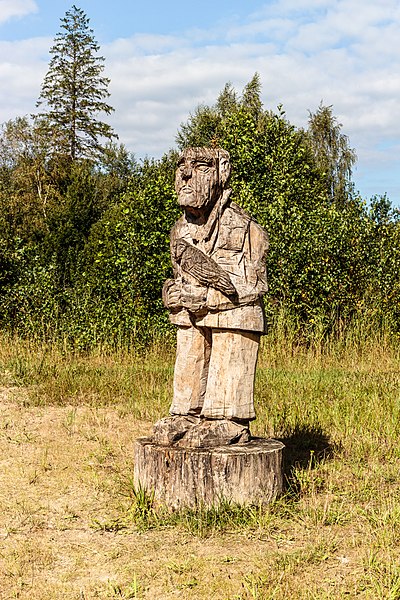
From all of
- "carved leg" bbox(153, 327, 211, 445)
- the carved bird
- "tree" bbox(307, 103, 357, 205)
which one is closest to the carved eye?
the carved bird

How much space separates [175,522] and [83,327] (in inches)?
306

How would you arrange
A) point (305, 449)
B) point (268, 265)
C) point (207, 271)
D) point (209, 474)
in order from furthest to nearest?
point (268, 265) < point (305, 449) < point (207, 271) < point (209, 474)

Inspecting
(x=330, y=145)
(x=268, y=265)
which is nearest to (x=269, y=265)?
(x=268, y=265)

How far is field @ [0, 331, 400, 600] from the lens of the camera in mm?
4668

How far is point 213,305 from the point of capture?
564cm

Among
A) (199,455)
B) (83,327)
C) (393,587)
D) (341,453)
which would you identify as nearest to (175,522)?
(199,455)

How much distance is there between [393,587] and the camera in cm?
438

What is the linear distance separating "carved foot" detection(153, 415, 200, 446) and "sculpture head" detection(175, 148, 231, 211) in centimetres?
159

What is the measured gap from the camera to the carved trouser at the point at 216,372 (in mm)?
5754

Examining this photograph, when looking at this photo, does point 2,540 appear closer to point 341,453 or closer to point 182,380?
point 182,380

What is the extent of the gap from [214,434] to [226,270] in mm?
1205

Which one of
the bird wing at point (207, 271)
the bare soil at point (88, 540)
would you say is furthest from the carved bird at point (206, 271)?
the bare soil at point (88, 540)

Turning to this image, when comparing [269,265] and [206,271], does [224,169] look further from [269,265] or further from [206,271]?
[269,265]

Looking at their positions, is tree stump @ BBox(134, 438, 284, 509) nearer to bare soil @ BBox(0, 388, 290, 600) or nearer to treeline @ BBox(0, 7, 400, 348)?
bare soil @ BBox(0, 388, 290, 600)
